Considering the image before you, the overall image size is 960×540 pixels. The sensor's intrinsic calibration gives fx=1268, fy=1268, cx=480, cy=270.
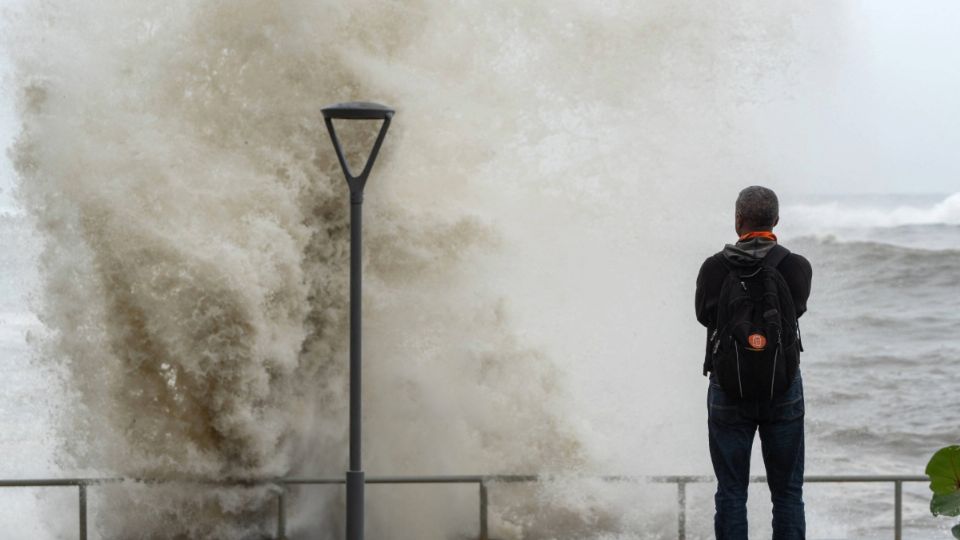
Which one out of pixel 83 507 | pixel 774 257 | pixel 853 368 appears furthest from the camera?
pixel 853 368

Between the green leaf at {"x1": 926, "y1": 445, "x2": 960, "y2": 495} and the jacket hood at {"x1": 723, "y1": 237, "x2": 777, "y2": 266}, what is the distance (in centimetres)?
288

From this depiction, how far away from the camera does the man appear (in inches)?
190

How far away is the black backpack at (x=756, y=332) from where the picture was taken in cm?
479

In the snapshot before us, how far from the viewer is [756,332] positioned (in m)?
4.78

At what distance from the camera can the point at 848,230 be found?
47375 mm

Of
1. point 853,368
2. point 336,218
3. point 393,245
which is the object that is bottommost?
point 853,368

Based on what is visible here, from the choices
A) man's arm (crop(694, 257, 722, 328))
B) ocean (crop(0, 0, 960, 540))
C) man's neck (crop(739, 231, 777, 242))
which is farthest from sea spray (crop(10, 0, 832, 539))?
man's neck (crop(739, 231, 777, 242))

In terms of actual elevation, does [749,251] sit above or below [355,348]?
above

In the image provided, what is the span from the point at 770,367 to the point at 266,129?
262 inches

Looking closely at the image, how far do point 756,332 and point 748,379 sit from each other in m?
0.19

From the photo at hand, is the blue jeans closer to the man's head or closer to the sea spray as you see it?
the man's head

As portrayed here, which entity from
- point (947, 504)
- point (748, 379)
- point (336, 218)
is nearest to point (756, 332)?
point (748, 379)

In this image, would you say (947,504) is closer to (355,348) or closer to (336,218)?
(355,348)

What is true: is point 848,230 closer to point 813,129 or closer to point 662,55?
point 813,129
